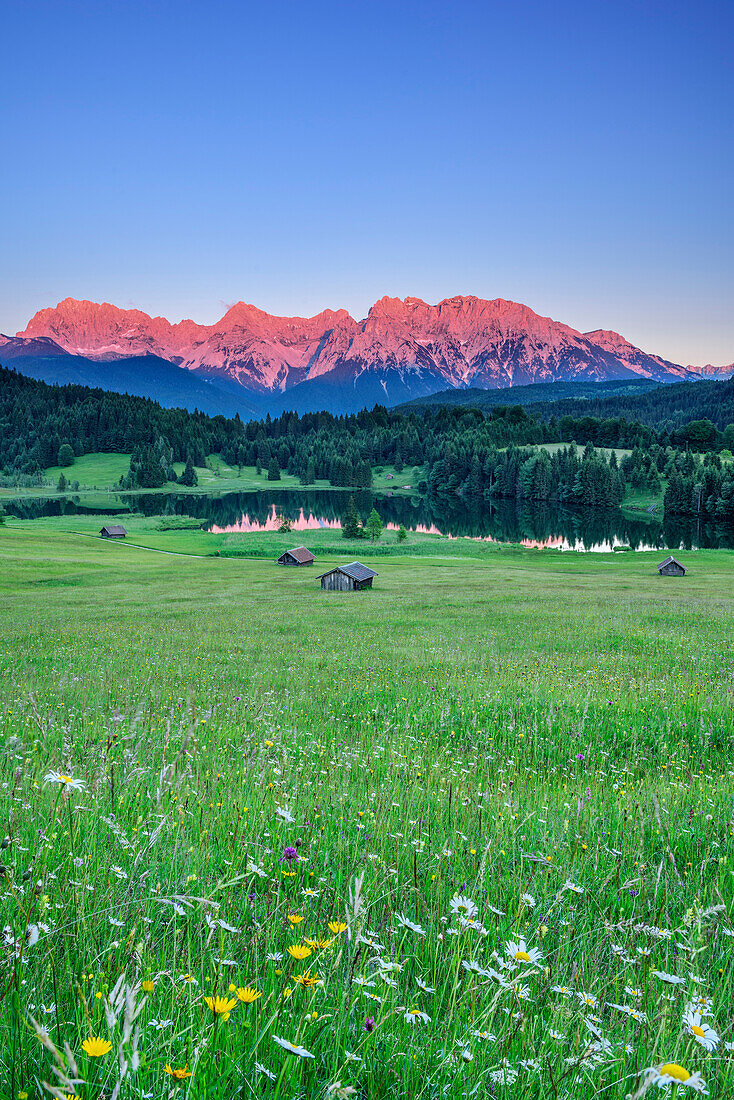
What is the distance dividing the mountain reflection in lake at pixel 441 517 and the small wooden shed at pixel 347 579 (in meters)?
63.7

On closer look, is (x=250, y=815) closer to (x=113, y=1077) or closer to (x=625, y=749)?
(x=113, y=1077)

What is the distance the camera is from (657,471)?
170 metres

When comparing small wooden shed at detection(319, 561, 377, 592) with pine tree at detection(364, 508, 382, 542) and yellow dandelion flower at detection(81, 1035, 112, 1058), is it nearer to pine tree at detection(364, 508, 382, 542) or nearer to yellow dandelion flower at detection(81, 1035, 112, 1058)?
yellow dandelion flower at detection(81, 1035, 112, 1058)

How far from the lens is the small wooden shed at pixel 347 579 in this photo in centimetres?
5288

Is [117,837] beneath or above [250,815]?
above

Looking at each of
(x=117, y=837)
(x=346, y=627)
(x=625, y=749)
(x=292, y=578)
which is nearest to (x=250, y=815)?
(x=117, y=837)

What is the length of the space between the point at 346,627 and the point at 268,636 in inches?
198

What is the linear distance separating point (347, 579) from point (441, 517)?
9869 centimetres

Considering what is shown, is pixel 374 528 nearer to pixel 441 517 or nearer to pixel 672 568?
pixel 441 517

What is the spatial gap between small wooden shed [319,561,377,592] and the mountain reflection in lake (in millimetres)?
63738

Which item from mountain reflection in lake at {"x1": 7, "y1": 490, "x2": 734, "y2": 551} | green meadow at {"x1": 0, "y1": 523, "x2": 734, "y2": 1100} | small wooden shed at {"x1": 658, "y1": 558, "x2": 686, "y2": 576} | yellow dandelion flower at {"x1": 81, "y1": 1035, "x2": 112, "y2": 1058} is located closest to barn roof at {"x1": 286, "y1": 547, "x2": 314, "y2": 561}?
small wooden shed at {"x1": 658, "y1": 558, "x2": 686, "y2": 576}

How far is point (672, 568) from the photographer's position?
6588 cm

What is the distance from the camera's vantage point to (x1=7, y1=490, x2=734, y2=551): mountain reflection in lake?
381 ft

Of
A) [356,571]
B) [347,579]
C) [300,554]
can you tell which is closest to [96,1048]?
[347,579]
